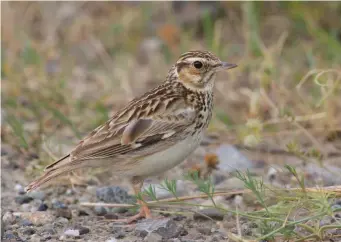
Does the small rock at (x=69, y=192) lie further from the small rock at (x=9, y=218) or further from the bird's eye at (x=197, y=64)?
the bird's eye at (x=197, y=64)

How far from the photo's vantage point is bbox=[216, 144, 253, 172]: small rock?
651 centimetres

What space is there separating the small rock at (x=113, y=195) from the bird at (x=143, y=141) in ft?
0.92

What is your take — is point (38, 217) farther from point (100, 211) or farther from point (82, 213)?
point (100, 211)

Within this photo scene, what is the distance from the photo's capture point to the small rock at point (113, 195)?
5.75 m

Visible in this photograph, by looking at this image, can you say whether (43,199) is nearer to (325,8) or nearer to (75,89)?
(75,89)

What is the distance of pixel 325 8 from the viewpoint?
9039mm

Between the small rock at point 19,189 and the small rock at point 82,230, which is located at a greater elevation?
the small rock at point 19,189

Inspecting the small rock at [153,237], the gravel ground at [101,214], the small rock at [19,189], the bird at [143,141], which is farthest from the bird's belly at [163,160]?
the small rock at [19,189]

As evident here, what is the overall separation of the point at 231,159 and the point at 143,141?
4.91 feet

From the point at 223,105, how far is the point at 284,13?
6.70 ft

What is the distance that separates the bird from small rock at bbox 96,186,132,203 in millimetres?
279

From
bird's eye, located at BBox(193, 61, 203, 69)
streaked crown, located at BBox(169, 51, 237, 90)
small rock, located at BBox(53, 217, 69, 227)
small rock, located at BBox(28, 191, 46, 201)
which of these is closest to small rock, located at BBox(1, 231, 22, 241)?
small rock, located at BBox(53, 217, 69, 227)

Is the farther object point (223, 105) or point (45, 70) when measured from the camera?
point (45, 70)

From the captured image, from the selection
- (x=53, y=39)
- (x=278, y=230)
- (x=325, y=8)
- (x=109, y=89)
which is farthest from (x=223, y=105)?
(x=278, y=230)
